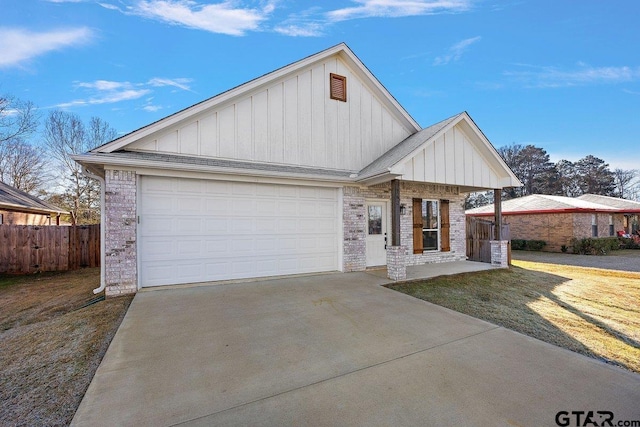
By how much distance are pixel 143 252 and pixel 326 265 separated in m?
4.98

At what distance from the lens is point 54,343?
4000mm

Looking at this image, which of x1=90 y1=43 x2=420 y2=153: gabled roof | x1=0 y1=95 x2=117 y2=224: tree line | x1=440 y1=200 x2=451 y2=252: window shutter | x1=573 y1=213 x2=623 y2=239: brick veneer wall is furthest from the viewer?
x1=0 y1=95 x2=117 y2=224: tree line

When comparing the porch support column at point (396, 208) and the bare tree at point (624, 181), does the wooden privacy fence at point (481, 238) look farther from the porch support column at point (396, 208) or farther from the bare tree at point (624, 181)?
the bare tree at point (624, 181)

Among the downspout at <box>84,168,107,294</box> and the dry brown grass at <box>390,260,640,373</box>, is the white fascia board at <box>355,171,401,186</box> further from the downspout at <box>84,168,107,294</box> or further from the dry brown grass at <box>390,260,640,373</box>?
the downspout at <box>84,168,107,294</box>

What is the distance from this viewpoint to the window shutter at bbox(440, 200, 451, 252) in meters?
10.6

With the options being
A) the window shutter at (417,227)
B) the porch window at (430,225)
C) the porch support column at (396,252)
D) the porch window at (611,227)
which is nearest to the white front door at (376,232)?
the window shutter at (417,227)

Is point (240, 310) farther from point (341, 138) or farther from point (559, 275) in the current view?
point (559, 275)

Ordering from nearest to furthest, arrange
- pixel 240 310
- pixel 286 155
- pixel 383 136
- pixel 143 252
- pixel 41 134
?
pixel 240 310 < pixel 143 252 < pixel 286 155 < pixel 383 136 < pixel 41 134

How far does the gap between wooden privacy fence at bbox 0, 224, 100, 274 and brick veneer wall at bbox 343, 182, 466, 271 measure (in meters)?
9.81

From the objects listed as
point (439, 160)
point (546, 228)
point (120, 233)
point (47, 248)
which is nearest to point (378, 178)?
point (439, 160)

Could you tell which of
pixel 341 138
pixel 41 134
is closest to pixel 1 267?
pixel 341 138

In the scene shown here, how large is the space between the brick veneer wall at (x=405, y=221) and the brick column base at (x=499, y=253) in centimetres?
116

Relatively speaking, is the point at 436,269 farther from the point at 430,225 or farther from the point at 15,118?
the point at 15,118

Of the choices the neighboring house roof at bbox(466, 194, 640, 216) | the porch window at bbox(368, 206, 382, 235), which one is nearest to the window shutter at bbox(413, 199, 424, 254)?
the porch window at bbox(368, 206, 382, 235)
